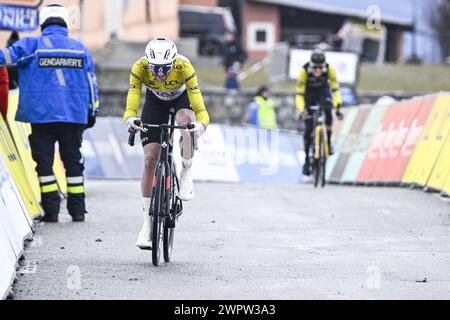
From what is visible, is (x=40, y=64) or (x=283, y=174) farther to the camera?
(x=283, y=174)

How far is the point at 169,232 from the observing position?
10805 millimetres

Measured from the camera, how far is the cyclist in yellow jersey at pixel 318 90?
2016 cm

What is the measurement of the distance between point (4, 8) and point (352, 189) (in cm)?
540

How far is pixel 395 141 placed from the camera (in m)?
20.8

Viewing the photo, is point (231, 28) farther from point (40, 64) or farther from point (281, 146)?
point (40, 64)

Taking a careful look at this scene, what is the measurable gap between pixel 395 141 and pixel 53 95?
7.96m

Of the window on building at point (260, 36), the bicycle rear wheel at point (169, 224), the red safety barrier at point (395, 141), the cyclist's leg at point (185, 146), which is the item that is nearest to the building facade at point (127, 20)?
the window on building at point (260, 36)

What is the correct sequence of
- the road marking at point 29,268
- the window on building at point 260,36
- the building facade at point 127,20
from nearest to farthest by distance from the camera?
the road marking at point 29,268, the building facade at point 127,20, the window on building at point 260,36

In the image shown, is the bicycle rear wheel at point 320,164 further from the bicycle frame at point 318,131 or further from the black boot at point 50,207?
the black boot at point 50,207

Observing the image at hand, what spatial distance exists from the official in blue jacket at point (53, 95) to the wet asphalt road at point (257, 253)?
328 mm

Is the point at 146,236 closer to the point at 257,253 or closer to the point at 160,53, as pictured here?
the point at 257,253
